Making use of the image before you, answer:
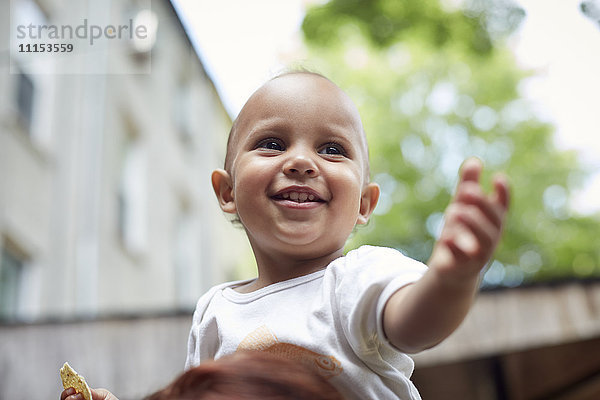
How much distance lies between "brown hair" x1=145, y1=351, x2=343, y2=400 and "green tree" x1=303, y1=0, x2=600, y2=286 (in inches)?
432

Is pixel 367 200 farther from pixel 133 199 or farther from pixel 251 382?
pixel 133 199

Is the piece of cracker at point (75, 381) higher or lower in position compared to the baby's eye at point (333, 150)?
lower

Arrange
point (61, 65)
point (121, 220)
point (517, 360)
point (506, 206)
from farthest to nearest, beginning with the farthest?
1. point (121, 220)
2. point (61, 65)
3. point (517, 360)
4. point (506, 206)

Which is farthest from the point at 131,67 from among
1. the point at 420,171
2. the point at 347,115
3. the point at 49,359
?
the point at 347,115

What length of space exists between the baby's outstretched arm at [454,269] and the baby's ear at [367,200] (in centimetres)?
46

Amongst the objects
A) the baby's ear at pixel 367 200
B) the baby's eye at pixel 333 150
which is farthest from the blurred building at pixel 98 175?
the baby's eye at pixel 333 150

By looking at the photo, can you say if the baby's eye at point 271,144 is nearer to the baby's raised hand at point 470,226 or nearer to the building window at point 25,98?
the baby's raised hand at point 470,226

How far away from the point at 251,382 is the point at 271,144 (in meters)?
0.55

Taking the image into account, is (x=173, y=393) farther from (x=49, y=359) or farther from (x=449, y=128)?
(x=449, y=128)

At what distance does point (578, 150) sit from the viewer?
43.3ft

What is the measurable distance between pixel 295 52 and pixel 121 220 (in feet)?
11.7

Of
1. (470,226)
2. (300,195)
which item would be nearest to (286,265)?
(300,195)

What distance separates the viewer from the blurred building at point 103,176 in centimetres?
850

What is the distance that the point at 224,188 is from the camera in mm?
1560
